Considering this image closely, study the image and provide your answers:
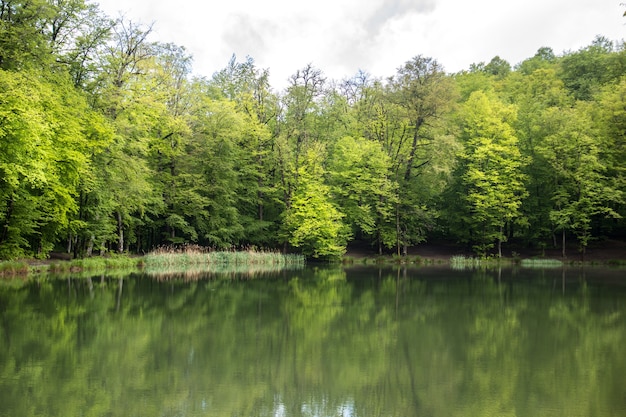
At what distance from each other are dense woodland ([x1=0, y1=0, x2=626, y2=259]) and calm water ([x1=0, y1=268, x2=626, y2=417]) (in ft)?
49.9

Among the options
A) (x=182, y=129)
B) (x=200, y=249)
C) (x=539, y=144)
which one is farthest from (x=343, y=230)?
(x=539, y=144)

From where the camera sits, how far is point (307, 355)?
26.0 ft

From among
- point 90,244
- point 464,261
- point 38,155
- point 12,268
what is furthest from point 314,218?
point 12,268

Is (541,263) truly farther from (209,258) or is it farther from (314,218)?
(209,258)

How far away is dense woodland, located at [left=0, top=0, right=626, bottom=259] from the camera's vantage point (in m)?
28.2

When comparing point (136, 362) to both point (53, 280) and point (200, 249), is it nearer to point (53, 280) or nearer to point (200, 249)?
point (53, 280)

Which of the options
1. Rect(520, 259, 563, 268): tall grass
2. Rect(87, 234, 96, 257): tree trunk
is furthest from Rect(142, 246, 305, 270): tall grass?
Rect(520, 259, 563, 268): tall grass

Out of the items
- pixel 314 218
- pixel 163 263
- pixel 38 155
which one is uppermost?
pixel 38 155

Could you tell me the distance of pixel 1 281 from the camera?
57.3ft

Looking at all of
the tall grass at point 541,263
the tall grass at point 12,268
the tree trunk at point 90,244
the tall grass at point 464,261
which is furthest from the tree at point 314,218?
the tall grass at point 12,268

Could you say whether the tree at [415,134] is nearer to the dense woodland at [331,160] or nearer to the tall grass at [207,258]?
the dense woodland at [331,160]

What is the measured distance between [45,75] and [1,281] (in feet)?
31.2

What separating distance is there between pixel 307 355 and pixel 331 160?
30745mm

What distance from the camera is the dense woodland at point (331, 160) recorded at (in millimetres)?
28188
